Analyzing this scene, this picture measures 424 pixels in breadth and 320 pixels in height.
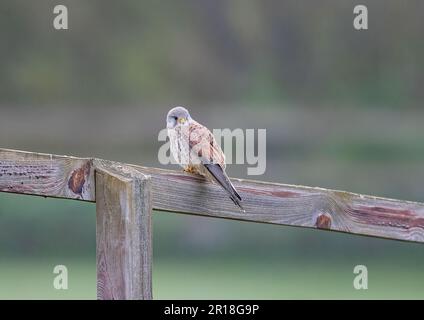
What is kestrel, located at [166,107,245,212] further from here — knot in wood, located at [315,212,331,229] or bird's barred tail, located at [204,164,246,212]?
knot in wood, located at [315,212,331,229]

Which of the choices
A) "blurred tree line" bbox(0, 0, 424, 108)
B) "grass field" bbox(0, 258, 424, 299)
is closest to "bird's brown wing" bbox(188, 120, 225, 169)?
"grass field" bbox(0, 258, 424, 299)

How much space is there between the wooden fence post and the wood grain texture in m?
0.37

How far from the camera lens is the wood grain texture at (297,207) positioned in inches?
133

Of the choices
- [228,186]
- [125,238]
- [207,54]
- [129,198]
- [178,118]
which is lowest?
[125,238]

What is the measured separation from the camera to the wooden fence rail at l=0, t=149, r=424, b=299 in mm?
2908

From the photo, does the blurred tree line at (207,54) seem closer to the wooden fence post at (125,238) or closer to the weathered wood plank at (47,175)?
the weathered wood plank at (47,175)

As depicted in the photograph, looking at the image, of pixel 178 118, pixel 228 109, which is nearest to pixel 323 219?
pixel 178 118

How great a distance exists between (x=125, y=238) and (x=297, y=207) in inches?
31.5

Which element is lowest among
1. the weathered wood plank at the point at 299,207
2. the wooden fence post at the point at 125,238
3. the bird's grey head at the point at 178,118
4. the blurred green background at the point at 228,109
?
the wooden fence post at the point at 125,238

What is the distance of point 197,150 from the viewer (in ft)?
13.9

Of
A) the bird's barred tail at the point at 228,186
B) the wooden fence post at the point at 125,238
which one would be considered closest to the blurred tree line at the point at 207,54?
→ the bird's barred tail at the point at 228,186

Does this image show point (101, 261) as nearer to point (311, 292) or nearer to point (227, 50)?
point (311, 292)

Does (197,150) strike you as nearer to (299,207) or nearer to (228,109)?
(299,207)

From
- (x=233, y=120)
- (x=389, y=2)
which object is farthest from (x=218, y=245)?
(x=389, y=2)
